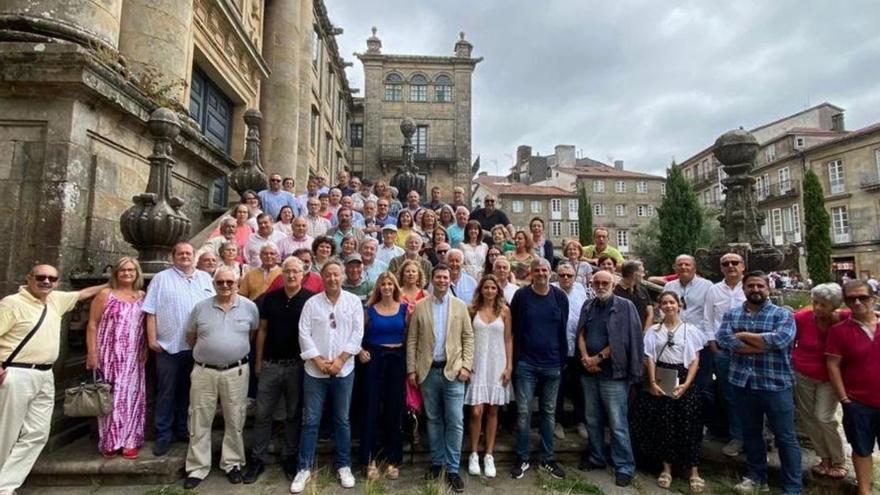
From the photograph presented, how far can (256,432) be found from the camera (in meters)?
4.23

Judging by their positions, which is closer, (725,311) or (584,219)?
(725,311)

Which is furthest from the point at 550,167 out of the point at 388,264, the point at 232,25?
the point at 388,264

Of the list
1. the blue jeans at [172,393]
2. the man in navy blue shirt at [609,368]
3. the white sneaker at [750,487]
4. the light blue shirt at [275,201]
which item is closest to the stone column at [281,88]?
the light blue shirt at [275,201]

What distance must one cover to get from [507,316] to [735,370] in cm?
221

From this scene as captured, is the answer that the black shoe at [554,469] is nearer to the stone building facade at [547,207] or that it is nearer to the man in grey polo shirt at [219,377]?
the man in grey polo shirt at [219,377]

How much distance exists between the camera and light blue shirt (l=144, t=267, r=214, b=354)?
172 inches

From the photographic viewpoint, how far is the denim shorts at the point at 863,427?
13.1ft

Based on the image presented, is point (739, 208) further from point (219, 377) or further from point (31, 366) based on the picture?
point (31, 366)

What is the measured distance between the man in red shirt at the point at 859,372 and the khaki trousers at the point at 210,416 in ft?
17.8

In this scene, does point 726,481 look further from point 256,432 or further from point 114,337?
point 114,337

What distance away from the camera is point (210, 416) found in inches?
162

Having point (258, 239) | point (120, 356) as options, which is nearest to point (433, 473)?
point (120, 356)

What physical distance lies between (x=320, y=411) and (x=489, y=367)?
1.63 m

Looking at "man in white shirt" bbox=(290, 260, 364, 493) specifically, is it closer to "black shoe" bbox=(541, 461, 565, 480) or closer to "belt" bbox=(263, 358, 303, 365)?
"belt" bbox=(263, 358, 303, 365)
